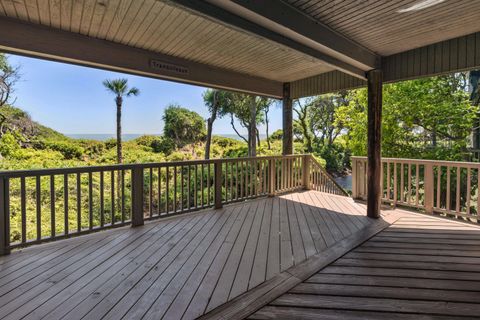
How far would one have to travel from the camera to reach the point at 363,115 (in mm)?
8141

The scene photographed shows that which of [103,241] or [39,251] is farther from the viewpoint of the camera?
[103,241]

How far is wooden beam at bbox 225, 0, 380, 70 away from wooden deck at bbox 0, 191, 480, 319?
2.16 meters

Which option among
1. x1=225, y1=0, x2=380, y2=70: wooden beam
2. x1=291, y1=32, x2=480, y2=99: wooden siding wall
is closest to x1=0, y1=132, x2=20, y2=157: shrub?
x1=225, y1=0, x2=380, y2=70: wooden beam

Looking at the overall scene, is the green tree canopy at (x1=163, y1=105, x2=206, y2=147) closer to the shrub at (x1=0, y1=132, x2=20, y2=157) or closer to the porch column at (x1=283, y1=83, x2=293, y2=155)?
the shrub at (x1=0, y1=132, x2=20, y2=157)

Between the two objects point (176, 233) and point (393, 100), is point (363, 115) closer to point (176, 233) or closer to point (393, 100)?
point (393, 100)

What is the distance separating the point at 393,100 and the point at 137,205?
289 inches

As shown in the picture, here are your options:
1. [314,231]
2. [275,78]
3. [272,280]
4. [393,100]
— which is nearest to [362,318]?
[272,280]

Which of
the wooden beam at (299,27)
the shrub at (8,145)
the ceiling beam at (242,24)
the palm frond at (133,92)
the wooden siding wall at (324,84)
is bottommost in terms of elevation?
the shrub at (8,145)

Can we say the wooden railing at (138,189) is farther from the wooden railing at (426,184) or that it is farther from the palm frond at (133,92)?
the palm frond at (133,92)

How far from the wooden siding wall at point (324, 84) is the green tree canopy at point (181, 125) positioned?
11.2 meters

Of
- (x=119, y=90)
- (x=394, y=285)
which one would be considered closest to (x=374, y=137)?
(x=394, y=285)

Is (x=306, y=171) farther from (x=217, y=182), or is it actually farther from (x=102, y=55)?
(x=102, y=55)

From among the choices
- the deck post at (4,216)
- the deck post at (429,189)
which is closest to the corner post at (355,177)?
the deck post at (429,189)

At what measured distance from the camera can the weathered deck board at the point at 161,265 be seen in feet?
5.72
